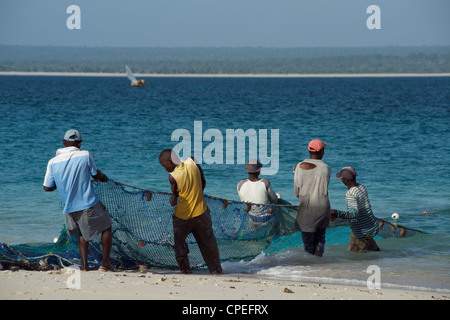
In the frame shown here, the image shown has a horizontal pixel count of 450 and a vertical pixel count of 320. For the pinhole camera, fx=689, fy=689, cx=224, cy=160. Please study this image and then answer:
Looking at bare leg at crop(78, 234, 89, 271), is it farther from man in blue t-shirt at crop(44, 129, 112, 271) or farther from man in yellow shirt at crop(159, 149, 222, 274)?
man in yellow shirt at crop(159, 149, 222, 274)

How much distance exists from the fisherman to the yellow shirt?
1.19 meters

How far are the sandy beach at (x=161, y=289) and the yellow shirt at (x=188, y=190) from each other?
64 centimetres

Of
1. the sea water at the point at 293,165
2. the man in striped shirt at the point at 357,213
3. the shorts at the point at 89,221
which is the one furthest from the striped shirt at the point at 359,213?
the shorts at the point at 89,221

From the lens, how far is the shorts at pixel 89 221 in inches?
247

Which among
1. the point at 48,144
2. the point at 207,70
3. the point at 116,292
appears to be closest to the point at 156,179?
the point at 48,144

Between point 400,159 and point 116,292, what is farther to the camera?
point 400,159

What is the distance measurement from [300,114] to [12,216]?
27.4 metres

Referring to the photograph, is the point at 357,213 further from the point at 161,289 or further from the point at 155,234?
the point at 161,289

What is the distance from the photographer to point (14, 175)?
49.8ft

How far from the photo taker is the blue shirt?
6.21 metres

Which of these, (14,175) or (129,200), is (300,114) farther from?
(129,200)

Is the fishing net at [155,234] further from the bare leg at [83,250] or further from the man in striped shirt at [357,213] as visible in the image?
the man in striped shirt at [357,213]

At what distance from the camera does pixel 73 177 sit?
20.4ft
